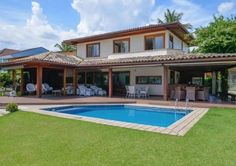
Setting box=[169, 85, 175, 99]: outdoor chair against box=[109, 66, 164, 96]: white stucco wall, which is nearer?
box=[169, 85, 175, 99]: outdoor chair

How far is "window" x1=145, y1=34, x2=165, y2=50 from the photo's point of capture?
18.5m

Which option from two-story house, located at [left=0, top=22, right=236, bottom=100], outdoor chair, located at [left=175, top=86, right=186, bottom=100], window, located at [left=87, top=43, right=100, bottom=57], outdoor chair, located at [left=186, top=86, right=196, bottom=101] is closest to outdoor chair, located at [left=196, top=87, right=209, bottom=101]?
two-story house, located at [left=0, top=22, right=236, bottom=100]

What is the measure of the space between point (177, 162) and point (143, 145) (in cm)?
124

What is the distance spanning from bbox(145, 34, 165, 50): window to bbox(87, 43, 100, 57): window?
5668 mm

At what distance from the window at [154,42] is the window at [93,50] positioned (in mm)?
5668

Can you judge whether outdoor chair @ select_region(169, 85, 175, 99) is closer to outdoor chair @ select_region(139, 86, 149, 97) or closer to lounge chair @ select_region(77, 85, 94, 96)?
outdoor chair @ select_region(139, 86, 149, 97)

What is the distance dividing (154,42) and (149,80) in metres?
3.46

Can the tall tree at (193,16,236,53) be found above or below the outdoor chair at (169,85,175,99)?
above

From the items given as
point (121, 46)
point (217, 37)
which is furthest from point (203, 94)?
point (217, 37)

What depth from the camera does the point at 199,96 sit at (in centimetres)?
1577

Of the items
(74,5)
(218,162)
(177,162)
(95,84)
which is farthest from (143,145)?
(95,84)

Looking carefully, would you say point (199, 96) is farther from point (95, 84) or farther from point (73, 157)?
point (73, 157)

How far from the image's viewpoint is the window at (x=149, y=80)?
1939cm

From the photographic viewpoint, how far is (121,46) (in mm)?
20969
